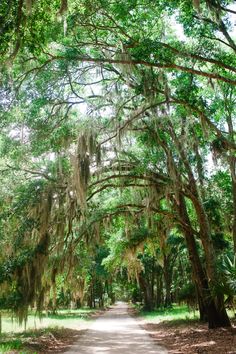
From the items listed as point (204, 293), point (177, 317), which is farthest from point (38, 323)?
point (204, 293)

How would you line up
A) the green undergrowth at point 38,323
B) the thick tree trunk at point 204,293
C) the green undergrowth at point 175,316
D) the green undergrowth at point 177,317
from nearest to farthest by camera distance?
the thick tree trunk at point 204,293 < the green undergrowth at point 38,323 < the green undergrowth at point 177,317 < the green undergrowth at point 175,316

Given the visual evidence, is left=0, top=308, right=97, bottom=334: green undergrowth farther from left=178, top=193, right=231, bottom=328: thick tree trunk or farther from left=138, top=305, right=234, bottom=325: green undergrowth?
left=178, top=193, right=231, bottom=328: thick tree trunk

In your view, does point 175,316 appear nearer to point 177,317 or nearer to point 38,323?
point 177,317

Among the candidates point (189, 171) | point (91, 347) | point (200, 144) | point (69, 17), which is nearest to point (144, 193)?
point (189, 171)

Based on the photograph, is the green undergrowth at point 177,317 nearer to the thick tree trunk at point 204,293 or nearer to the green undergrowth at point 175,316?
the green undergrowth at point 175,316

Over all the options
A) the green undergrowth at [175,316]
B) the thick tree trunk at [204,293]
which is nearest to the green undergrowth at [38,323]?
the green undergrowth at [175,316]

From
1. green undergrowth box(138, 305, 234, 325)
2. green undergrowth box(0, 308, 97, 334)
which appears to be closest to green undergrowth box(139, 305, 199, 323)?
green undergrowth box(138, 305, 234, 325)

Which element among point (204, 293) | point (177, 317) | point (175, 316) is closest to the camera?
point (204, 293)

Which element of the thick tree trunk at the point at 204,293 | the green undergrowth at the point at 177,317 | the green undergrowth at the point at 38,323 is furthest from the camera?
the green undergrowth at the point at 177,317

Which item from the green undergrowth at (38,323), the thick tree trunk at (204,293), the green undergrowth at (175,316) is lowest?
the green undergrowth at (175,316)

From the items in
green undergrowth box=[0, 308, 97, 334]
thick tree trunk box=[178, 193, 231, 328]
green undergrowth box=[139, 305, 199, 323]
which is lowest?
green undergrowth box=[139, 305, 199, 323]

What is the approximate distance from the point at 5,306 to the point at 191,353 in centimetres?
478

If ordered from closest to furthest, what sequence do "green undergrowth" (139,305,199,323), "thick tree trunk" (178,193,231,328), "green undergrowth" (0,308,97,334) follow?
"thick tree trunk" (178,193,231,328) < "green undergrowth" (0,308,97,334) < "green undergrowth" (139,305,199,323)

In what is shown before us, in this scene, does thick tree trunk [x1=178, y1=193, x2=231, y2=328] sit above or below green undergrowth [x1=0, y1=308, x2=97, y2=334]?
above
